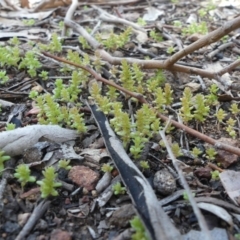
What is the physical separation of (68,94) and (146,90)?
1.34 feet

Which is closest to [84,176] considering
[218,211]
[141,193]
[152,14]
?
[141,193]

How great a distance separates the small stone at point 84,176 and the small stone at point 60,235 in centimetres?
22

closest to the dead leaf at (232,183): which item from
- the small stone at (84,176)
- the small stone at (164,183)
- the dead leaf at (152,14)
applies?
the small stone at (164,183)

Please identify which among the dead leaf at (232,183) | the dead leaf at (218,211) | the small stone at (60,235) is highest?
the small stone at (60,235)

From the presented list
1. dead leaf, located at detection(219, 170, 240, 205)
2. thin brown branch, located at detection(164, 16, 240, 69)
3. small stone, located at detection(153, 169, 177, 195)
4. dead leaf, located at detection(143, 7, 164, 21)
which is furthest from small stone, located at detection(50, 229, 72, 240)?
dead leaf, located at detection(143, 7, 164, 21)

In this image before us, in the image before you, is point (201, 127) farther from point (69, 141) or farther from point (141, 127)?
point (69, 141)

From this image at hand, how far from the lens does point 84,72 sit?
207cm

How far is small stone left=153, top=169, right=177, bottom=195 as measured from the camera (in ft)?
4.54

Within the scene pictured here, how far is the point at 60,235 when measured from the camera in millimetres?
1246

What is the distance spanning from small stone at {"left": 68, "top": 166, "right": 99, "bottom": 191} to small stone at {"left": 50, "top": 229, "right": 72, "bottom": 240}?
8.6 inches

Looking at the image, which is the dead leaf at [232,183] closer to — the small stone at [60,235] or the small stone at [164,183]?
the small stone at [164,183]

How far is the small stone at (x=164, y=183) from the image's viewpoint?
138cm

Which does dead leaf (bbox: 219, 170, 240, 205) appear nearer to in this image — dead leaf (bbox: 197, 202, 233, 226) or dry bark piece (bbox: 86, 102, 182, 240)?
dead leaf (bbox: 197, 202, 233, 226)

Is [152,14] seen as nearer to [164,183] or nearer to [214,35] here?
[214,35]
